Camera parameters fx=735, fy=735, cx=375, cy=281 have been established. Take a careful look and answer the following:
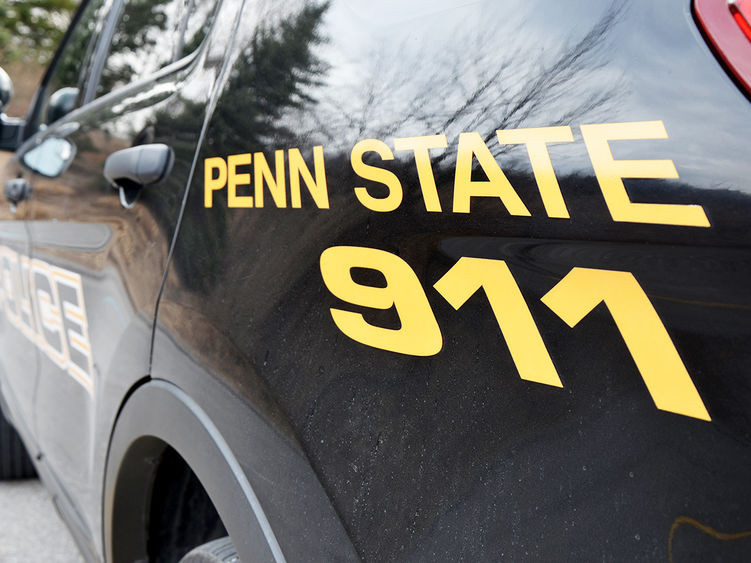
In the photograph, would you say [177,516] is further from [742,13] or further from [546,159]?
[742,13]

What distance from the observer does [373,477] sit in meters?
0.85

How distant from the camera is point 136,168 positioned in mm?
1422

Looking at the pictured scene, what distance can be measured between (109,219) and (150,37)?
2.02ft

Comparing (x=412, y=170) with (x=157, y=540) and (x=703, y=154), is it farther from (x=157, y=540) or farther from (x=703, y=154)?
(x=157, y=540)

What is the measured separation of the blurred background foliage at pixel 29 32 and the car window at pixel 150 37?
13.8 metres

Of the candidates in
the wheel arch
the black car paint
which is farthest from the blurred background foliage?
the black car paint

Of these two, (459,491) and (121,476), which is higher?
(459,491)


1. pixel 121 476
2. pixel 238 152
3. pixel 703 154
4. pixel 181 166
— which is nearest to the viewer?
pixel 703 154

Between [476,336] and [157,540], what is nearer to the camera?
[476,336]

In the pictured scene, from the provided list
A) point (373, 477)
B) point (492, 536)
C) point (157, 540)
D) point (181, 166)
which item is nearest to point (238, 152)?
point (181, 166)

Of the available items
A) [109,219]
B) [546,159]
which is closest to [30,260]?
[109,219]

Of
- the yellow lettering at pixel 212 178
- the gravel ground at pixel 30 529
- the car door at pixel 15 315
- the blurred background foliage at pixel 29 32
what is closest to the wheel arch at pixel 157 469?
the yellow lettering at pixel 212 178

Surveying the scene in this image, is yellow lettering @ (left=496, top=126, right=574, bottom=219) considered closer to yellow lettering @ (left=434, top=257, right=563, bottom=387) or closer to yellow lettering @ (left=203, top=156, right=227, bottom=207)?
yellow lettering @ (left=434, top=257, right=563, bottom=387)

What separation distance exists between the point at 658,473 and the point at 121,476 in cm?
112
